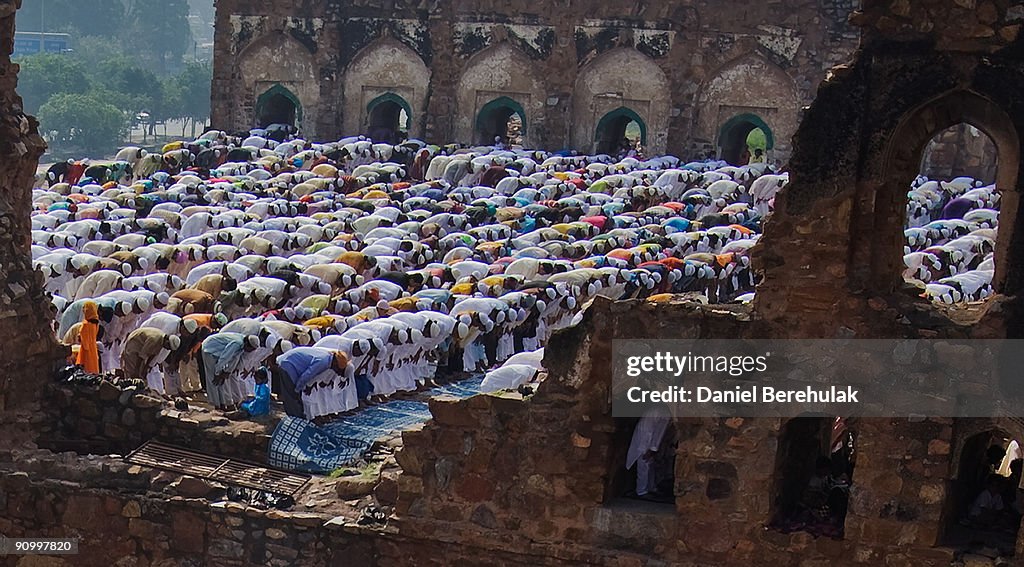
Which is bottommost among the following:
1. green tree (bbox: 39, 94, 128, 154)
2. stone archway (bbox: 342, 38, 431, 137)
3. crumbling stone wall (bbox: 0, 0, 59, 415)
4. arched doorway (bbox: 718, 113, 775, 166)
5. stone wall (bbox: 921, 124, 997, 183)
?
crumbling stone wall (bbox: 0, 0, 59, 415)

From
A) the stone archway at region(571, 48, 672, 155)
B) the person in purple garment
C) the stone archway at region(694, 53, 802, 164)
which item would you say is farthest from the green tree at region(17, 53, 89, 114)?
the person in purple garment

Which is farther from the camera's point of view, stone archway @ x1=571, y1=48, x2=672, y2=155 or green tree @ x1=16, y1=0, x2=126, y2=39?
green tree @ x1=16, y1=0, x2=126, y2=39

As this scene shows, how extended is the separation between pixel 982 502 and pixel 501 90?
26.2 meters

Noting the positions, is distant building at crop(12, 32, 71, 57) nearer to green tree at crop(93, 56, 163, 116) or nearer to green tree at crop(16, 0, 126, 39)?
green tree at crop(16, 0, 126, 39)

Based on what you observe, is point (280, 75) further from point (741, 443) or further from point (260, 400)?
point (741, 443)

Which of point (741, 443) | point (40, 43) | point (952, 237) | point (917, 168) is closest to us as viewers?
point (917, 168)

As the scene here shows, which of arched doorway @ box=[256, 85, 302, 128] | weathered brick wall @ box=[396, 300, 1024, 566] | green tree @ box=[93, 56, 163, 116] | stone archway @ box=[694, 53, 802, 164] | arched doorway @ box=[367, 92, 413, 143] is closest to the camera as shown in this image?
weathered brick wall @ box=[396, 300, 1024, 566]

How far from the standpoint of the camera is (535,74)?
3425 centimetres

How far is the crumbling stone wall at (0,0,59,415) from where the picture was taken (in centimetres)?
1160

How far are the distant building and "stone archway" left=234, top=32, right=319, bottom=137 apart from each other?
52.1m

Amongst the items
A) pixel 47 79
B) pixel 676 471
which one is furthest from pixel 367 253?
pixel 47 79

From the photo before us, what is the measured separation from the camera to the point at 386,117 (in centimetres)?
3738

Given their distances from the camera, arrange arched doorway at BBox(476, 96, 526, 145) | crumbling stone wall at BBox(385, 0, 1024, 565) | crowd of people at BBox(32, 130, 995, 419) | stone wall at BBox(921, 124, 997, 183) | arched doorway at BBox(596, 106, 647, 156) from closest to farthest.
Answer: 1. crumbling stone wall at BBox(385, 0, 1024, 565)
2. crowd of people at BBox(32, 130, 995, 419)
3. stone wall at BBox(921, 124, 997, 183)
4. arched doorway at BBox(596, 106, 647, 156)
5. arched doorway at BBox(476, 96, 526, 145)

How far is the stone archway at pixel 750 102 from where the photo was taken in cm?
3197
